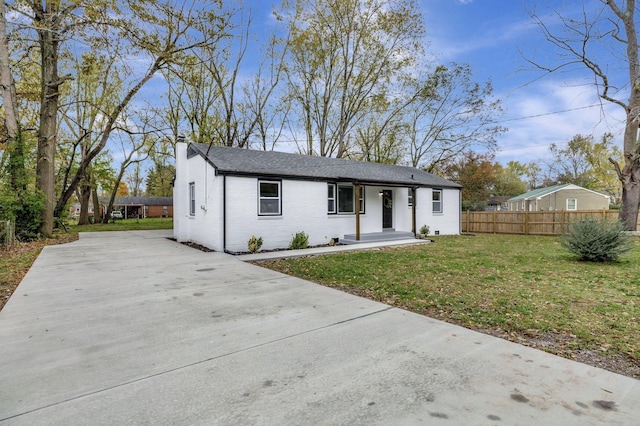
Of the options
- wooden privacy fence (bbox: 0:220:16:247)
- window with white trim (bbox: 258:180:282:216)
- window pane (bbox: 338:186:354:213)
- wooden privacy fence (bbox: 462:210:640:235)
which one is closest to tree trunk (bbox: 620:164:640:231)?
wooden privacy fence (bbox: 462:210:640:235)

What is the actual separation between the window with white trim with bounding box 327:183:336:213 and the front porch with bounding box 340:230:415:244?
4.21 ft

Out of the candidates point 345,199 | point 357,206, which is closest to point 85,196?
point 345,199

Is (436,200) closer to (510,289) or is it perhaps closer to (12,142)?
(510,289)

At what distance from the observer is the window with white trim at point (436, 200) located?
1673cm

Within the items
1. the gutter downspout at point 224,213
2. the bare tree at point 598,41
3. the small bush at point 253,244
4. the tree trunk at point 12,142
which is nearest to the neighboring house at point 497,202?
the bare tree at point 598,41

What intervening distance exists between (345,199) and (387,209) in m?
2.85

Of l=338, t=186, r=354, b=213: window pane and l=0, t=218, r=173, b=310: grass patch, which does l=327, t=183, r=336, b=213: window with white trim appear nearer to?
l=338, t=186, r=354, b=213: window pane

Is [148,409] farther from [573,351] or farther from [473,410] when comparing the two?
[573,351]

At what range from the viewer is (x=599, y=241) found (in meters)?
8.38

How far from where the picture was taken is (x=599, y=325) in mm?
3846

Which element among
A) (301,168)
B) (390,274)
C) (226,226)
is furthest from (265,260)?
(301,168)

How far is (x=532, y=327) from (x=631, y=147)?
631 inches

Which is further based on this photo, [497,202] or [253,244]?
[497,202]

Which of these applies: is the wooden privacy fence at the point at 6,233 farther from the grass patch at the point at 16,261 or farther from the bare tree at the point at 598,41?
the bare tree at the point at 598,41
